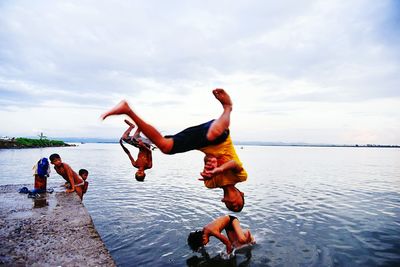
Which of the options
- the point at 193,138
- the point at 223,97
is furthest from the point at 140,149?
the point at 223,97

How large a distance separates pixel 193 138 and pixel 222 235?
15.7 ft

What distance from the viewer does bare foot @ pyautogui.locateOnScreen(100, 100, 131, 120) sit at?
131 inches

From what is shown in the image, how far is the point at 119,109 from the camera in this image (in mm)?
3398

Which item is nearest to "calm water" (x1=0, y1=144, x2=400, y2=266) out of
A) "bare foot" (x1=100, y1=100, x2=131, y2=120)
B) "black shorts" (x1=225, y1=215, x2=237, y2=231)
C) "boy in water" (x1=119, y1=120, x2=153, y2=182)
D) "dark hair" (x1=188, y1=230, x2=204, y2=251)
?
"dark hair" (x1=188, y1=230, x2=204, y2=251)

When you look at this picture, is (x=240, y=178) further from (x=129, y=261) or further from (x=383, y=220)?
(x=383, y=220)

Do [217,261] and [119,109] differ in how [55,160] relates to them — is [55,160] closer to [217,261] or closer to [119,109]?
[217,261]

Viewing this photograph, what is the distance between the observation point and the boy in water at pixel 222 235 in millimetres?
7668

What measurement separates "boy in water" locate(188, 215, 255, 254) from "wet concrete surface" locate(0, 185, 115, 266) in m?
2.74

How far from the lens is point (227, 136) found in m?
4.15

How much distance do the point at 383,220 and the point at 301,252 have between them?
19.5ft

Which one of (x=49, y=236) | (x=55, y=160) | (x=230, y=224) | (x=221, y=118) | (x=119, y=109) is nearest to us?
(x=119, y=109)

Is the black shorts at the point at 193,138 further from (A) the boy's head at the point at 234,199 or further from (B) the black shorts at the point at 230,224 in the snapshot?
(B) the black shorts at the point at 230,224

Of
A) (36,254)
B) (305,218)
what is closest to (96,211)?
(36,254)

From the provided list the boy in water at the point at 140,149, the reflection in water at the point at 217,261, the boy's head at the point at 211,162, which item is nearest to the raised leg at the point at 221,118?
the boy's head at the point at 211,162
